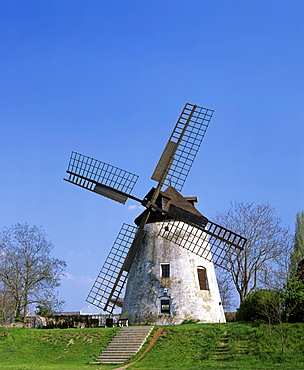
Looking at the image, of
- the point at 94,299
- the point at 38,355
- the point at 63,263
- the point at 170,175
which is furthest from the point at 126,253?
the point at 63,263

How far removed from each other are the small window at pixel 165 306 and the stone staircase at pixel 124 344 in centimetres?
212

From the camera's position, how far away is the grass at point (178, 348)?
707 inches

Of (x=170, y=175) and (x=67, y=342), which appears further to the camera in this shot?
(x=170, y=175)

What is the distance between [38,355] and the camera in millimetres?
22375

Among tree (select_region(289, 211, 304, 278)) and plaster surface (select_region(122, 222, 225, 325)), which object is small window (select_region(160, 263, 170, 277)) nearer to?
plaster surface (select_region(122, 222, 225, 325))

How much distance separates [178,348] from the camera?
20484mm

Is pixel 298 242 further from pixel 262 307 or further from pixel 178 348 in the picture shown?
pixel 178 348

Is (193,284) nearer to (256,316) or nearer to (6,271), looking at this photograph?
(256,316)

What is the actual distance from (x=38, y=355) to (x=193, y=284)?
1011 cm

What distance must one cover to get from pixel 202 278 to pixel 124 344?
7.77 metres

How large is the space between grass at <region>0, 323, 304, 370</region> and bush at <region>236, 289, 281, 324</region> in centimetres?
73

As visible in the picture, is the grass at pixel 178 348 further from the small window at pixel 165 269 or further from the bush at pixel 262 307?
the small window at pixel 165 269

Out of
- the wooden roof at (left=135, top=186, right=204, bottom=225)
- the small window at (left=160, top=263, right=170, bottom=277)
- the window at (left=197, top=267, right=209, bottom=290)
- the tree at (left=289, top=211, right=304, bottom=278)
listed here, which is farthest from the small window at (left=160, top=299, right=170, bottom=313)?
the tree at (left=289, top=211, right=304, bottom=278)

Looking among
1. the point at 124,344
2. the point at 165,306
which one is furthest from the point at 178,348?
the point at 165,306
